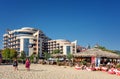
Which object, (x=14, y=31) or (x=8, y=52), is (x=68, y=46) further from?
(x=8, y=52)

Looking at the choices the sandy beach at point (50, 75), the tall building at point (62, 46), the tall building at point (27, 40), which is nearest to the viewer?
the sandy beach at point (50, 75)

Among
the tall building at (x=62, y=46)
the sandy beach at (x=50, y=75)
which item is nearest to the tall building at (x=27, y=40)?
the tall building at (x=62, y=46)

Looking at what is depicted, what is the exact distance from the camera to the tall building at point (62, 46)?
11062cm

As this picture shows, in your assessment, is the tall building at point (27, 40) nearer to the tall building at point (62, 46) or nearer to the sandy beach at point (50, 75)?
the tall building at point (62, 46)

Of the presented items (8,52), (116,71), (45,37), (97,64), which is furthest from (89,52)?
(45,37)

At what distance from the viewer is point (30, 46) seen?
100 m

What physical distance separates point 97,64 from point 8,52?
47.4 m

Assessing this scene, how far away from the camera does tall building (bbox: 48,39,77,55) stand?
11062cm

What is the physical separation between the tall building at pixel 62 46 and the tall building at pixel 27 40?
10.5 ft

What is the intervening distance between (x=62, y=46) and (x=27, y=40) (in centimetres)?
1934

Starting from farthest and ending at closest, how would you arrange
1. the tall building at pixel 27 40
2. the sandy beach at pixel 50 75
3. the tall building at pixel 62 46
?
the tall building at pixel 62 46, the tall building at pixel 27 40, the sandy beach at pixel 50 75

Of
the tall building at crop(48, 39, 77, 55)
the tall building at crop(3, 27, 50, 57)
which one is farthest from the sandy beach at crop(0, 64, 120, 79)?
the tall building at crop(48, 39, 77, 55)

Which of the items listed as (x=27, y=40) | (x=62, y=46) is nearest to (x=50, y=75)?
(x=27, y=40)

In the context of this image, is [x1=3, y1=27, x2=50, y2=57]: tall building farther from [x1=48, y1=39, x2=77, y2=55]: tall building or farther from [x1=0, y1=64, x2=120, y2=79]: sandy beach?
[x1=0, y1=64, x2=120, y2=79]: sandy beach
